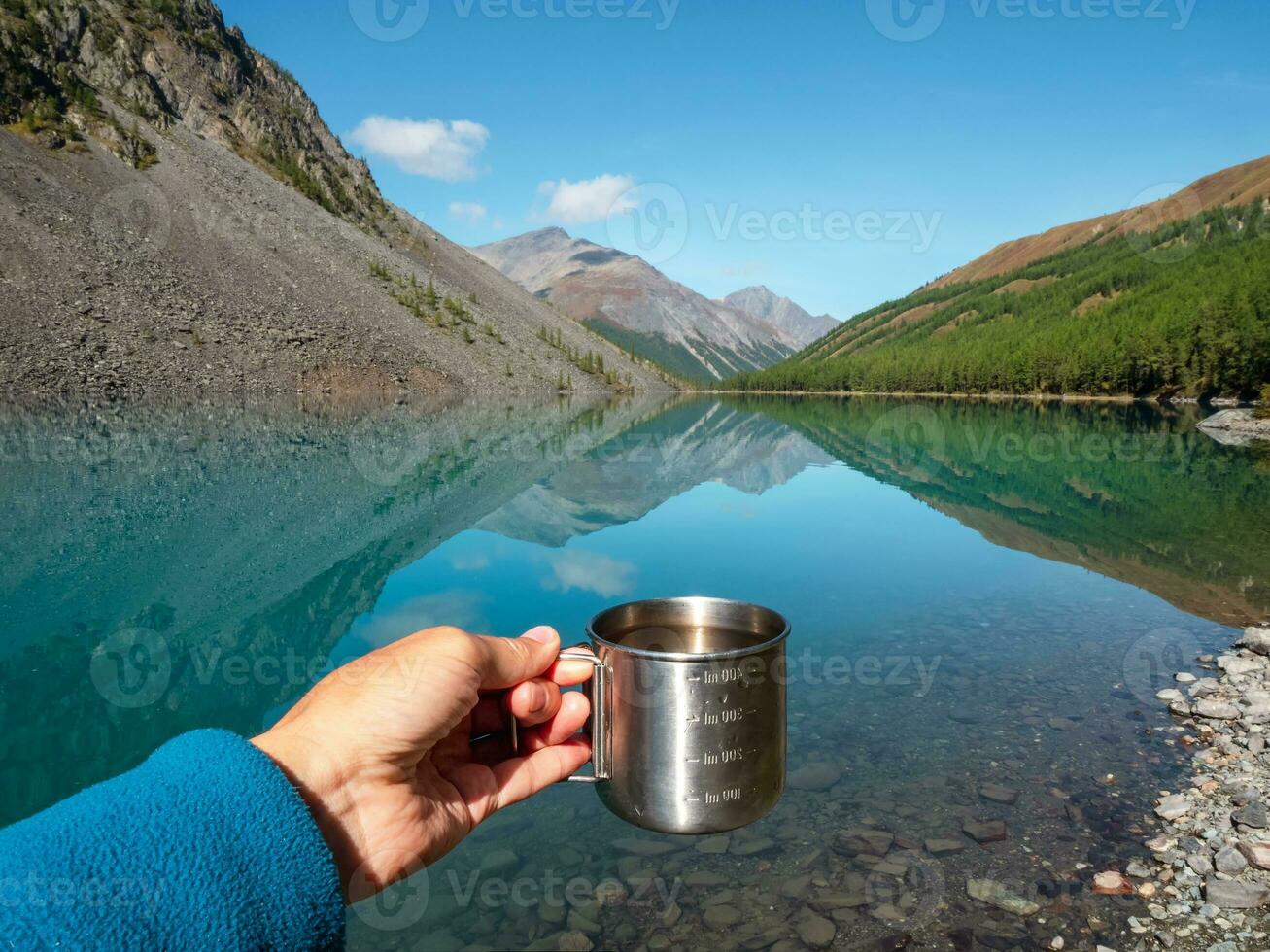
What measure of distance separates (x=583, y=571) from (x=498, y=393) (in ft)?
294

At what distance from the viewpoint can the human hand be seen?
2371 mm

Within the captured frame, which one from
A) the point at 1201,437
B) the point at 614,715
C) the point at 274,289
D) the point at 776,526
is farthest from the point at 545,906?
the point at 274,289

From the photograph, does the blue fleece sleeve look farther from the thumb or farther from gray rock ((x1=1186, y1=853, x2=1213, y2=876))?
gray rock ((x1=1186, y1=853, x2=1213, y2=876))

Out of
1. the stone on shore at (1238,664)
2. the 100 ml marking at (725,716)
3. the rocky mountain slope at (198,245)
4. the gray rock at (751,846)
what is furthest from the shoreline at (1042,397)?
the 100 ml marking at (725,716)

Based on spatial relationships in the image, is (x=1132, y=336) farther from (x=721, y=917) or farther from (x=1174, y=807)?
(x=721, y=917)

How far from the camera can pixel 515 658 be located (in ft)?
9.34

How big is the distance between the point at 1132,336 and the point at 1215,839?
395ft

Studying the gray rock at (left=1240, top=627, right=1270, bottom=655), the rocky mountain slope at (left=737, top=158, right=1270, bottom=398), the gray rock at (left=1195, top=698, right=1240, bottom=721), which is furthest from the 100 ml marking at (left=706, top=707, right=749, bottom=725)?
the rocky mountain slope at (left=737, top=158, right=1270, bottom=398)

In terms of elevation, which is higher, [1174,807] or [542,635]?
[542,635]

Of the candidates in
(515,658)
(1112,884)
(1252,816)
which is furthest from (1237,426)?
(515,658)

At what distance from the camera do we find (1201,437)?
45.9 m

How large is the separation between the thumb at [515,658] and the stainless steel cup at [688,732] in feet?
0.36

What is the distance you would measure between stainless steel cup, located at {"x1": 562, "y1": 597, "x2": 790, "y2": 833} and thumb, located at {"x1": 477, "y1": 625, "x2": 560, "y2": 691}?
0.36ft

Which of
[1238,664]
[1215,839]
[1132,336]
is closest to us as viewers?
[1215,839]
